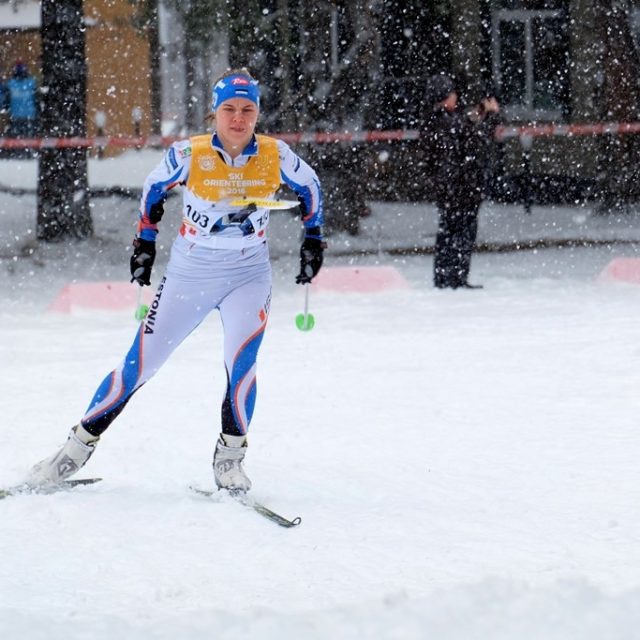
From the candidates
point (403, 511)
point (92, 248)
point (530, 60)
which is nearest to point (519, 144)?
point (530, 60)

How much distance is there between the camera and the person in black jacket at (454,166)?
12594 mm

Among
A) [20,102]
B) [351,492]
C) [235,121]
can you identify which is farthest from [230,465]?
[20,102]

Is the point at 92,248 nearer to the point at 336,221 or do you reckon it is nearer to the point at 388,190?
the point at 336,221

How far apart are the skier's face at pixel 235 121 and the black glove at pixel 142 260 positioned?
0.57 meters

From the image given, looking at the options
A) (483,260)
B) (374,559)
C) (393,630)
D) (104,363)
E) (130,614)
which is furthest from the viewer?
(483,260)

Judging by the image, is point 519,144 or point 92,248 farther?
point 519,144

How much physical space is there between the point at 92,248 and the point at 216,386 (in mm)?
8550

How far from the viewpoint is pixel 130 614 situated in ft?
14.9

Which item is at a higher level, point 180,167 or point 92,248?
point 180,167

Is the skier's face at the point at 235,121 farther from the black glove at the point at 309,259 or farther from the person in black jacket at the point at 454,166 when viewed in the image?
the person in black jacket at the point at 454,166

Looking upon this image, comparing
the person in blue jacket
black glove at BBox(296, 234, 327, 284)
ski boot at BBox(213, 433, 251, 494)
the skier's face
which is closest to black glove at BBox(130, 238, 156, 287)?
the skier's face

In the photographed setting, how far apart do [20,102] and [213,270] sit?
24425 mm

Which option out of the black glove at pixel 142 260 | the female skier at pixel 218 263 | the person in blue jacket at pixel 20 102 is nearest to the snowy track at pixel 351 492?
the female skier at pixel 218 263

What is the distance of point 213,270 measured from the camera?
5945 mm
